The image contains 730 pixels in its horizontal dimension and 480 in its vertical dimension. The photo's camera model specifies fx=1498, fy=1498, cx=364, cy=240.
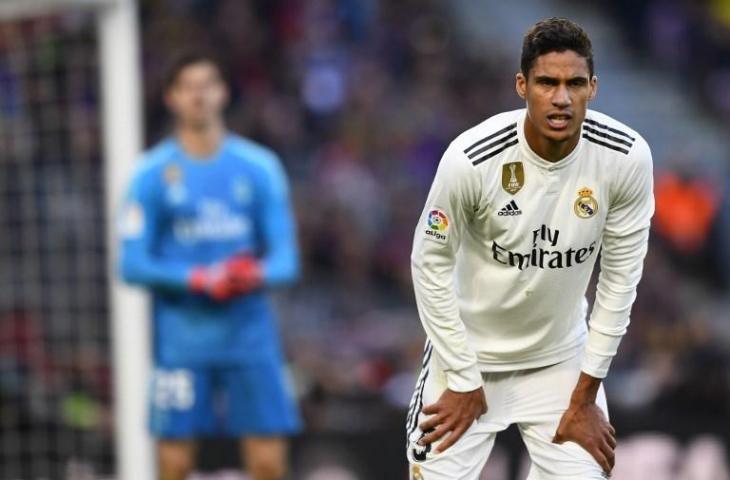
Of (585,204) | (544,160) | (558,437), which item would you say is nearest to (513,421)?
(558,437)

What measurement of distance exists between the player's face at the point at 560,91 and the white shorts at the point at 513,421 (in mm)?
838

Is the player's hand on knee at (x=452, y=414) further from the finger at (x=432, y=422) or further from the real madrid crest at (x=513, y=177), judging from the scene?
the real madrid crest at (x=513, y=177)

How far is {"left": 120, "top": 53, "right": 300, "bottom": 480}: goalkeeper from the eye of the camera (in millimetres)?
6562

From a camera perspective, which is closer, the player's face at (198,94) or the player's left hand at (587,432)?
the player's left hand at (587,432)

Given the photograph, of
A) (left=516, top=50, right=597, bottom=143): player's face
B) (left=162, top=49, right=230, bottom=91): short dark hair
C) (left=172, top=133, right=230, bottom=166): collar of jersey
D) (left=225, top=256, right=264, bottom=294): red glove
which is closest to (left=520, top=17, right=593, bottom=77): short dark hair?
(left=516, top=50, right=597, bottom=143): player's face

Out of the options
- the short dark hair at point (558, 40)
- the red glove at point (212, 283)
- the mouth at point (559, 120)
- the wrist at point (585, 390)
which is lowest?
the wrist at point (585, 390)

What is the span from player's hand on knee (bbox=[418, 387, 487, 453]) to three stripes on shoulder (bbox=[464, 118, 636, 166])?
27.8 inches

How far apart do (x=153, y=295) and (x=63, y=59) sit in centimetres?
192

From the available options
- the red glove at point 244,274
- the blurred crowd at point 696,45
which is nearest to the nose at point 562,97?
the red glove at point 244,274

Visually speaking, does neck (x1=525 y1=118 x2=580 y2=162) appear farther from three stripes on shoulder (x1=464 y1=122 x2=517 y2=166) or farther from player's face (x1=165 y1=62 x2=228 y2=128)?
player's face (x1=165 y1=62 x2=228 y2=128)

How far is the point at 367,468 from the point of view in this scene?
7.09 m

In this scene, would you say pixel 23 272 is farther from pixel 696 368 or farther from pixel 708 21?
pixel 708 21

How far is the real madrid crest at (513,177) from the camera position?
425 centimetres

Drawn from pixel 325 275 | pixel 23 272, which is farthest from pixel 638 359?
pixel 23 272
